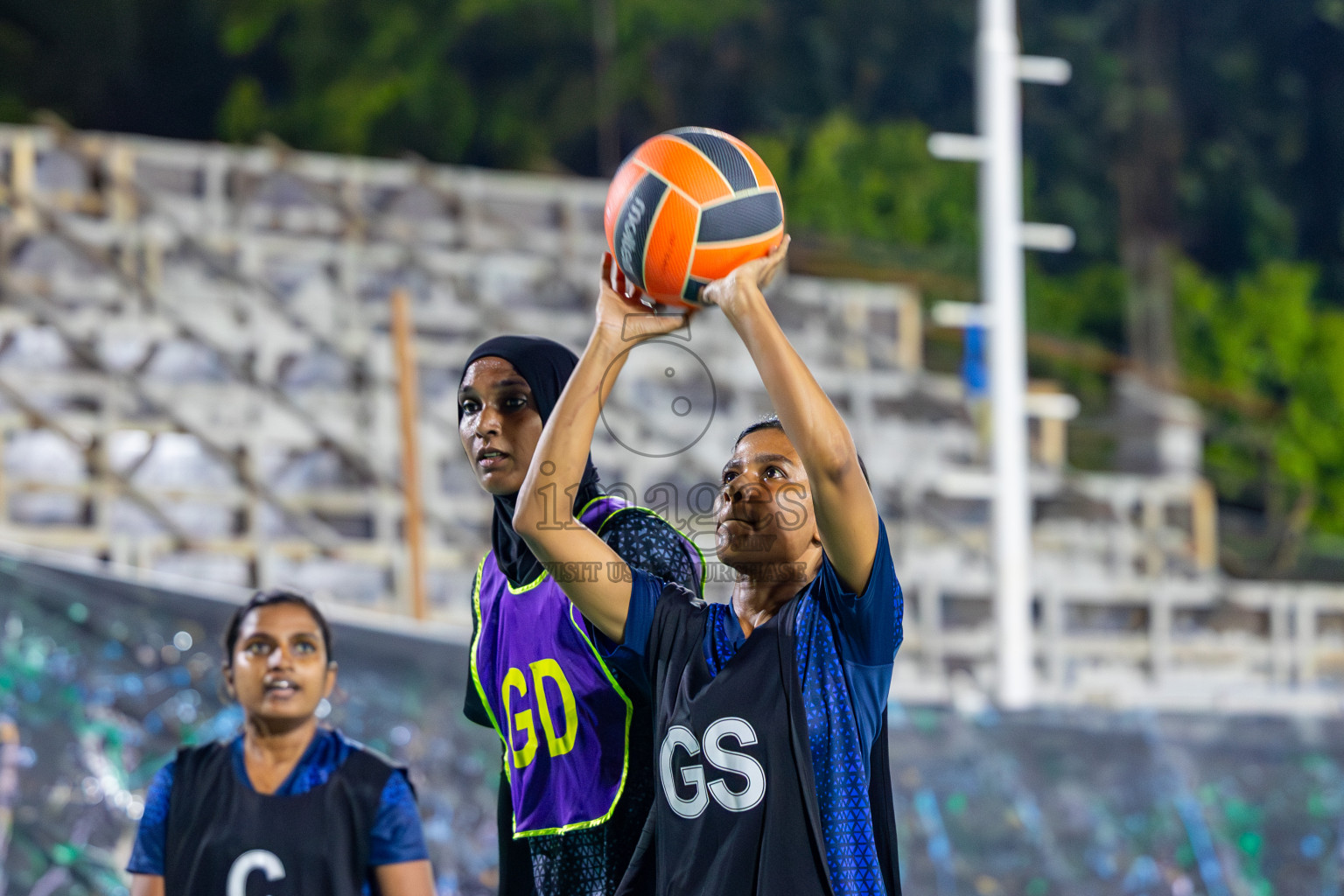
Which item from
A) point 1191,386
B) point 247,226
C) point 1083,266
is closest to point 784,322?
point 247,226

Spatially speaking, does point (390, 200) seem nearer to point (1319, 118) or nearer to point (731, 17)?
point (731, 17)

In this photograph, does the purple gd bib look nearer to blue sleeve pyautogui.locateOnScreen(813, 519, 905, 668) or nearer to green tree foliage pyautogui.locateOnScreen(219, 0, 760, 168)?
blue sleeve pyautogui.locateOnScreen(813, 519, 905, 668)

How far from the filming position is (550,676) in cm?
231

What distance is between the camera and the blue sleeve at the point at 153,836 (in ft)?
8.60

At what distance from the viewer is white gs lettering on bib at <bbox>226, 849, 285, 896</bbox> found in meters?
2.58

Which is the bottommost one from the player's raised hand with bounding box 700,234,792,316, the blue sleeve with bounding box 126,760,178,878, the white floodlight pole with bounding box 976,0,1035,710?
the blue sleeve with bounding box 126,760,178,878

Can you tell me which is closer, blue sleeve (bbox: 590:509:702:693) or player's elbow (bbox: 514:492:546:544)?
player's elbow (bbox: 514:492:546:544)

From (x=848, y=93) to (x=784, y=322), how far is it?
737 cm

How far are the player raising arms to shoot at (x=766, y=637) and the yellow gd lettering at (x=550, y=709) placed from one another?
25 cm

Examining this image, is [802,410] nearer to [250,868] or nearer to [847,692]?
[847,692]

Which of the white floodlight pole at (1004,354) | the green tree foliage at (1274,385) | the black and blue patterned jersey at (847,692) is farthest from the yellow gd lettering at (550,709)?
the green tree foliage at (1274,385)

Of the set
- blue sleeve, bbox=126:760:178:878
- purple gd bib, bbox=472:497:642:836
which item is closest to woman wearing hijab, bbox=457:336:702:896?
purple gd bib, bbox=472:497:642:836

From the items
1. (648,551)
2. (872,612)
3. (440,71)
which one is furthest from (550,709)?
(440,71)

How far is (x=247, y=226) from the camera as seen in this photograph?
980cm
